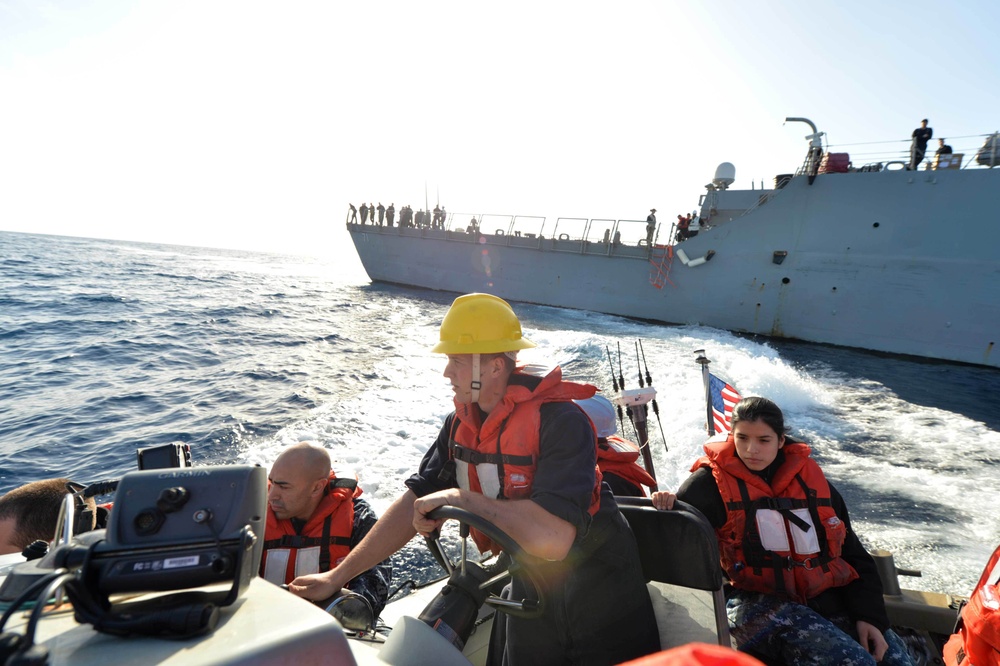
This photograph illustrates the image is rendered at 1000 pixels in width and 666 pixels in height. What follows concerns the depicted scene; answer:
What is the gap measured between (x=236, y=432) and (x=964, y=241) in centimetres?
1870

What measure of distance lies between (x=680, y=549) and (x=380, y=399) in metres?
7.36

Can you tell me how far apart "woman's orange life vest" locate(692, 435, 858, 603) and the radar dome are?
20.3 meters

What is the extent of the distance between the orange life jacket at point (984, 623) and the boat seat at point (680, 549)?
946 mm

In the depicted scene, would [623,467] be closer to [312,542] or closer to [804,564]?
[804,564]

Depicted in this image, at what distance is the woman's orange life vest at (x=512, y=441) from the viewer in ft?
5.88

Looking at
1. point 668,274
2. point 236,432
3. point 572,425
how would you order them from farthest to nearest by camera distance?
1. point 668,274
2. point 236,432
3. point 572,425

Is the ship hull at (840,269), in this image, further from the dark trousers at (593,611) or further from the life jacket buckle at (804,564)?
the dark trousers at (593,611)

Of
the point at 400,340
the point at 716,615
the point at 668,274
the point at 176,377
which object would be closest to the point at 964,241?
the point at 668,274

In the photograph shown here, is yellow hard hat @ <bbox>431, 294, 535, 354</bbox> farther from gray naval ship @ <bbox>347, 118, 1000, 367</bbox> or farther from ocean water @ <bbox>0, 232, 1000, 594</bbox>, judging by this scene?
gray naval ship @ <bbox>347, 118, 1000, 367</bbox>

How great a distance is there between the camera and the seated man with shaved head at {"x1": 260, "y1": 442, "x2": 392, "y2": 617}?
2641 millimetres

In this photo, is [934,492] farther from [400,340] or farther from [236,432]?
[400,340]

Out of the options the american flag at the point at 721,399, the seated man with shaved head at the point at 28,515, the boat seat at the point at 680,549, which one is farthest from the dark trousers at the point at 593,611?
the american flag at the point at 721,399

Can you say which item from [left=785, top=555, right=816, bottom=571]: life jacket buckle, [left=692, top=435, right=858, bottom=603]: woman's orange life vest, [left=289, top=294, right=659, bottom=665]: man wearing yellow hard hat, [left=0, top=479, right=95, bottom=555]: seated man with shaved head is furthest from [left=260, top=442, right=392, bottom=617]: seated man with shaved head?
[left=785, top=555, right=816, bottom=571]: life jacket buckle

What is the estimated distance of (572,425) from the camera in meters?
1.74
